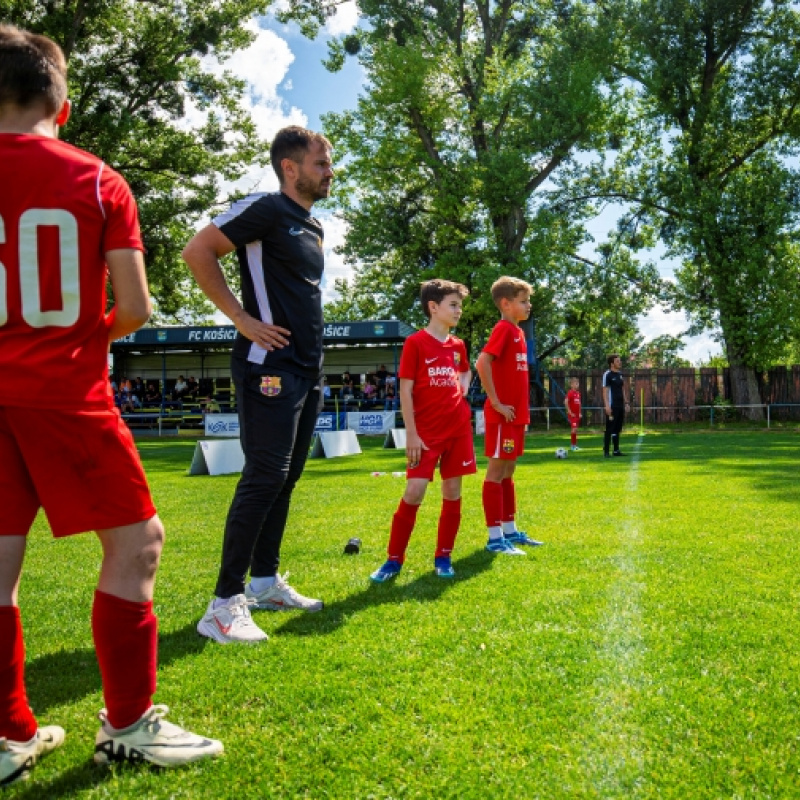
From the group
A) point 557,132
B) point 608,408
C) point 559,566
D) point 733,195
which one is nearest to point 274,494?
point 559,566

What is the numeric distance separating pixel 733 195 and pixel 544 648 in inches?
1163

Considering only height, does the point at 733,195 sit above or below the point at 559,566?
above

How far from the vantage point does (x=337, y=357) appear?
3272cm

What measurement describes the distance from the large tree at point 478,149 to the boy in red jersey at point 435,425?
77.9ft

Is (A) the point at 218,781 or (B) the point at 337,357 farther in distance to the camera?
(B) the point at 337,357

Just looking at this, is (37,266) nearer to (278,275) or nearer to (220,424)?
(278,275)

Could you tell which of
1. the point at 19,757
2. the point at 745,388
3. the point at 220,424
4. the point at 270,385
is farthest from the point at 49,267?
the point at 745,388

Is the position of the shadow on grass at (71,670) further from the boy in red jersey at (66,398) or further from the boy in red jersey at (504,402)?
the boy in red jersey at (504,402)

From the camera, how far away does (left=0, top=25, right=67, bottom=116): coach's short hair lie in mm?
2188

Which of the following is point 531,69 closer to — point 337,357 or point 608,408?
point 337,357

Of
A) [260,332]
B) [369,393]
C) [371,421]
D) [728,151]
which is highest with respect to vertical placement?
[728,151]

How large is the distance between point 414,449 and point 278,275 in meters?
1.60

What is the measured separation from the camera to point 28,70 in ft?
7.22

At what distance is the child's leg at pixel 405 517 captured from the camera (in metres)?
4.98
